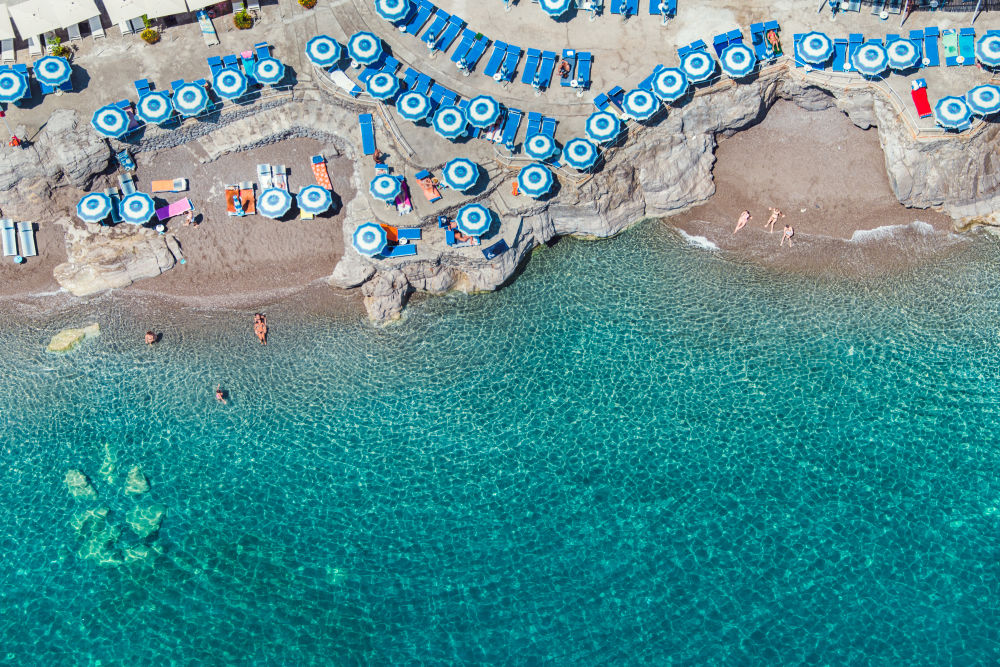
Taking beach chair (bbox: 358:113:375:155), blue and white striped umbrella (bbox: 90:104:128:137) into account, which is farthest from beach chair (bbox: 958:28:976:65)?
blue and white striped umbrella (bbox: 90:104:128:137)

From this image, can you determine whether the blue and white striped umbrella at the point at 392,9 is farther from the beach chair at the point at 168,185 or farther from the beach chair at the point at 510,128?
the beach chair at the point at 168,185

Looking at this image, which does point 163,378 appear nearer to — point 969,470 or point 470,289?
point 470,289

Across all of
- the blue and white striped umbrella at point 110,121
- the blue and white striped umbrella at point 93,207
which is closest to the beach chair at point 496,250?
the blue and white striped umbrella at point 110,121

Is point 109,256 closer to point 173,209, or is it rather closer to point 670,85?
point 173,209

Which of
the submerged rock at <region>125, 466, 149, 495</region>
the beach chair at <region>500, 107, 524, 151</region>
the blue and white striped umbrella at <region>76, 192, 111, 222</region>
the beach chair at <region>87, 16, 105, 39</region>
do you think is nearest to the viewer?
the submerged rock at <region>125, 466, 149, 495</region>

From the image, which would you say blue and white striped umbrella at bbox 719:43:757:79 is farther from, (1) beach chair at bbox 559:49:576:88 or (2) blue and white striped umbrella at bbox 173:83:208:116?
(2) blue and white striped umbrella at bbox 173:83:208:116

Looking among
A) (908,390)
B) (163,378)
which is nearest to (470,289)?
(163,378)
